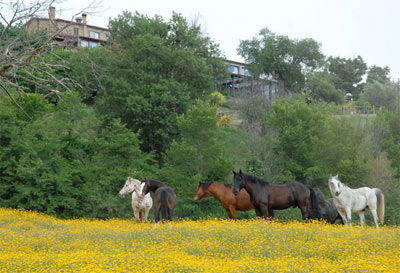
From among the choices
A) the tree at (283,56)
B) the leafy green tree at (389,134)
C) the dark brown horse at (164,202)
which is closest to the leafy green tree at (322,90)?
the tree at (283,56)

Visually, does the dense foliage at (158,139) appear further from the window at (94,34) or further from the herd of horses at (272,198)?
the window at (94,34)

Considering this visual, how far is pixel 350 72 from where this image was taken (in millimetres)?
87000

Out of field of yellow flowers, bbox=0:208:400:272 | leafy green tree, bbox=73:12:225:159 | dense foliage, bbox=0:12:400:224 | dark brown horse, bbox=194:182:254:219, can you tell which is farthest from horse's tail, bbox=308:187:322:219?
leafy green tree, bbox=73:12:225:159

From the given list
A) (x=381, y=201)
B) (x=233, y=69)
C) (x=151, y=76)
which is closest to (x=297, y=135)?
(x=151, y=76)

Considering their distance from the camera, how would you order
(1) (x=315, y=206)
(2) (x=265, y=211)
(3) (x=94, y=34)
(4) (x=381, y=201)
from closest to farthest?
(4) (x=381, y=201)
(2) (x=265, y=211)
(1) (x=315, y=206)
(3) (x=94, y=34)

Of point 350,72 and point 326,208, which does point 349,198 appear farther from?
point 350,72

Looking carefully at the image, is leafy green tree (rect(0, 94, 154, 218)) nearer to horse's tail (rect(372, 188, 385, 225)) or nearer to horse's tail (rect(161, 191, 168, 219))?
horse's tail (rect(161, 191, 168, 219))

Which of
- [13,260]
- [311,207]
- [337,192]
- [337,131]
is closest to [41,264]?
[13,260]

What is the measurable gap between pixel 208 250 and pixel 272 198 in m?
6.61

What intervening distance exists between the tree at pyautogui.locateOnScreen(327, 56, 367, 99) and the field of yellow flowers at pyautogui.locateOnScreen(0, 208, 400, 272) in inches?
3094

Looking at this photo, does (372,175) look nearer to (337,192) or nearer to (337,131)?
(337,131)

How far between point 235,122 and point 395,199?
28057mm

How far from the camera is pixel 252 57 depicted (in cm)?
6931

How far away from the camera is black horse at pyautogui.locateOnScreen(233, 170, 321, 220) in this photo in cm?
1714
